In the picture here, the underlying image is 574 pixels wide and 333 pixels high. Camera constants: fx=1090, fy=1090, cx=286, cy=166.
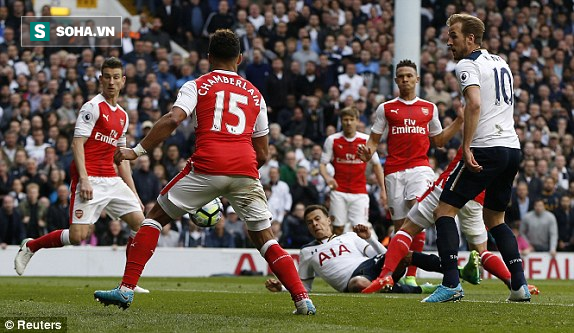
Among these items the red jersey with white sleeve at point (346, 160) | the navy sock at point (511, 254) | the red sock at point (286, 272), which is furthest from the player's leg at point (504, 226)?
the red jersey with white sleeve at point (346, 160)

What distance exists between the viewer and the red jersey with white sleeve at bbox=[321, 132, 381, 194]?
52.8 feet

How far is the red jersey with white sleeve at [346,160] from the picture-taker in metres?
16.1

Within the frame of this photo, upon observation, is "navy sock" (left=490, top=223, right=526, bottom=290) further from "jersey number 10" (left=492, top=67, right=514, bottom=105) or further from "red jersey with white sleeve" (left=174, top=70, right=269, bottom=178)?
"red jersey with white sleeve" (left=174, top=70, right=269, bottom=178)

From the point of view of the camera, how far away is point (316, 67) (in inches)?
925

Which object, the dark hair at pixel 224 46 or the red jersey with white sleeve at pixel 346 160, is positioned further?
the red jersey with white sleeve at pixel 346 160

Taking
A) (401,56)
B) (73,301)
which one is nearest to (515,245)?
(73,301)

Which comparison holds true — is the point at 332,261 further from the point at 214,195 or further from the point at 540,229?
the point at 540,229

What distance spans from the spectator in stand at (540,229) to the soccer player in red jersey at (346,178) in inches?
203

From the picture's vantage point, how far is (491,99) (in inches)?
380

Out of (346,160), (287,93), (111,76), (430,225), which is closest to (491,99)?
(430,225)

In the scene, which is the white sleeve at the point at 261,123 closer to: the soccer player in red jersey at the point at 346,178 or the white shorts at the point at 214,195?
the white shorts at the point at 214,195

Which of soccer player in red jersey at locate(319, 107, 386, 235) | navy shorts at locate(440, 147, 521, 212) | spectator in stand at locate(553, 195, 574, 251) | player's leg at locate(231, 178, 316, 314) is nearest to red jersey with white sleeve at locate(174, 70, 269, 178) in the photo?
player's leg at locate(231, 178, 316, 314)

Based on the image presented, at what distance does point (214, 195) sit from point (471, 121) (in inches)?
98.7

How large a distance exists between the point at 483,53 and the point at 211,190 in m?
3.09
